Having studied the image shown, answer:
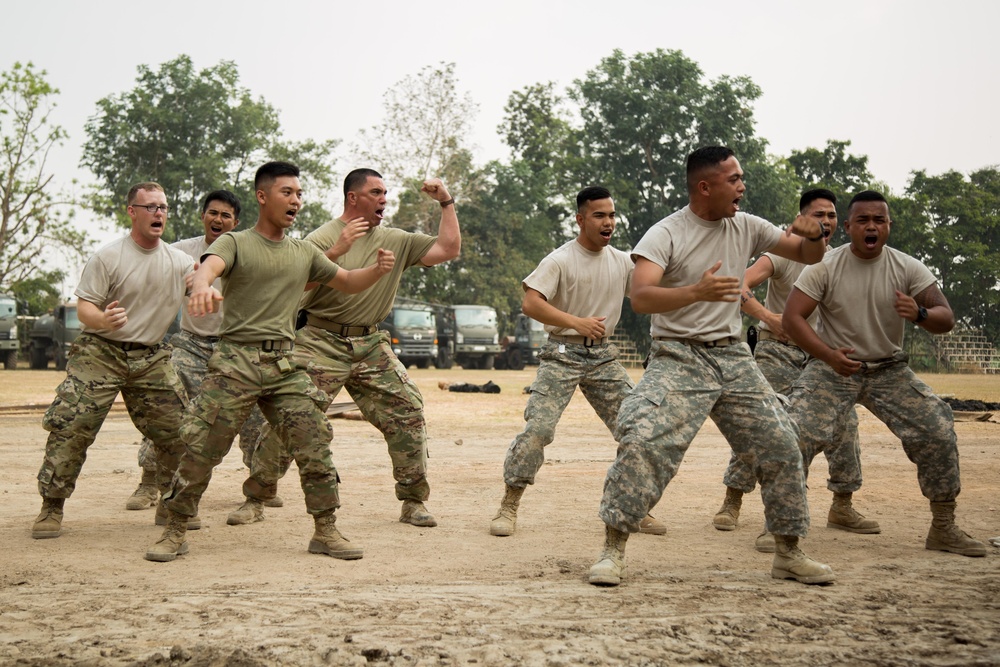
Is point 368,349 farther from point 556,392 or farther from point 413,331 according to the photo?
point 413,331

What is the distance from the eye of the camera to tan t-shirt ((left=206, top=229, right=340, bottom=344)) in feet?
20.1

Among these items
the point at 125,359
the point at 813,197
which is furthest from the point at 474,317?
the point at 125,359

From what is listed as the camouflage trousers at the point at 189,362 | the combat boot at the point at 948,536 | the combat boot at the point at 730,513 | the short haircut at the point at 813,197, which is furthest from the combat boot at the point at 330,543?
the short haircut at the point at 813,197

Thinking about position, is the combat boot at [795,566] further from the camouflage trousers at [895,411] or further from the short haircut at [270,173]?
the short haircut at [270,173]

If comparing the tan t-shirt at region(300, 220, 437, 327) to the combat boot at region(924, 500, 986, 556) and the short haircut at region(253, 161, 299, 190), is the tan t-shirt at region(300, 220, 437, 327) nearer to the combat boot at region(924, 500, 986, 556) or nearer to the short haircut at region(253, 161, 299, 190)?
the short haircut at region(253, 161, 299, 190)

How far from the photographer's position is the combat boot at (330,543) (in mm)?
6121

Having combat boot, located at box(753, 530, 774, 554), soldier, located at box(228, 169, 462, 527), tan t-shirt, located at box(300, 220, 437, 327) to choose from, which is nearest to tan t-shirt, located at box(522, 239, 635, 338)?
soldier, located at box(228, 169, 462, 527)

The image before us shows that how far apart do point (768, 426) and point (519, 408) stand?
14.1 meters

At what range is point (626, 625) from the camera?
14.9 ft

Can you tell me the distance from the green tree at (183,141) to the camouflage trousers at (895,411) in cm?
4848

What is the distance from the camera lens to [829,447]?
6844 mm

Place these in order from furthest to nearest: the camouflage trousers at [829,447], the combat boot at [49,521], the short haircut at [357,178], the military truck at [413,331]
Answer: the military truck at [413,331]
the short haircut at [357,178]
the camouflage trousers at [829,447]
the combat boot at [49,521]

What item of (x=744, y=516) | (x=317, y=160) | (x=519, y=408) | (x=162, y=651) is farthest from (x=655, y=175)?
(x=162, y=651)

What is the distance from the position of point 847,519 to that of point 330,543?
3294 millimetres
